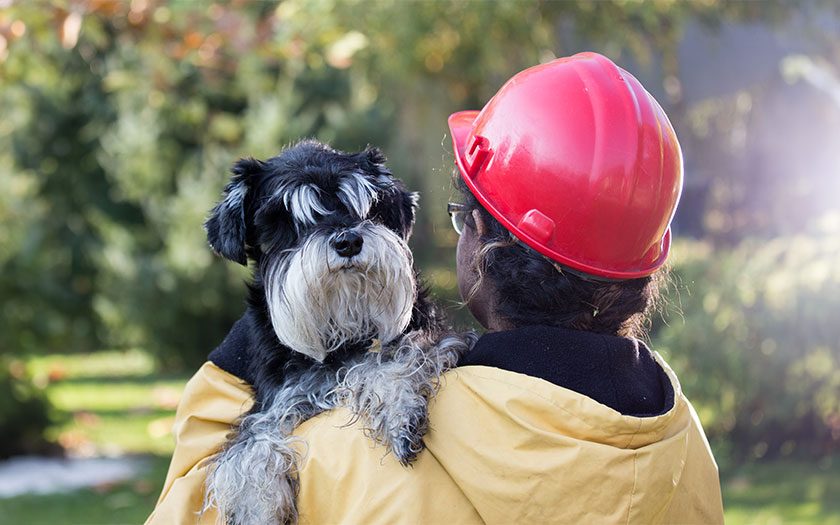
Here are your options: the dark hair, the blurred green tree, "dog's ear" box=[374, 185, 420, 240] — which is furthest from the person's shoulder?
the blurred green tree

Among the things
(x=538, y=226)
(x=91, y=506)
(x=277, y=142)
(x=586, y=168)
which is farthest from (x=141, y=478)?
(x=586, y=168)

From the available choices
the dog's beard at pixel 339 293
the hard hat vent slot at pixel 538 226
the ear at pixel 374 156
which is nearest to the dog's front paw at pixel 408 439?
the hard hat vent slot at pixel 538 226

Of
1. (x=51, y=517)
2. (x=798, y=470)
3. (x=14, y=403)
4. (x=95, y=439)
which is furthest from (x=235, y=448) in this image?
(x=95, y=439)

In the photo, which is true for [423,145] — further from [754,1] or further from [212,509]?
[212,509]

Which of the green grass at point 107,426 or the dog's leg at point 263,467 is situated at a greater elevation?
the dog's leg at point 263,467

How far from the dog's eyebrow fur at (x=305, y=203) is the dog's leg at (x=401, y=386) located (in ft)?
1.43

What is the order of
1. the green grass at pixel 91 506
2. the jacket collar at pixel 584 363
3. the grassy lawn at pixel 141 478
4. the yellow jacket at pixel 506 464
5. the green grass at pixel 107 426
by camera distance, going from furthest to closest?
the green grass at pixel 107 426 → the green grass at pixel 91 506 → the grassy lawn at pixel 141 478 → the jacket collar at pixel 584 363 → the yellow jacket at pixel 506 464

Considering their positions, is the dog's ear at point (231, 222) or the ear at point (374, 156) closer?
the dog's ear at point (231, 222)

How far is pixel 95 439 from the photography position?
1015cm

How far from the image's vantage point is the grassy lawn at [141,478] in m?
7.19

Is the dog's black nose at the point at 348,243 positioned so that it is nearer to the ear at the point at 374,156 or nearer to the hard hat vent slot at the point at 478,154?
the ear at the point at 374,156

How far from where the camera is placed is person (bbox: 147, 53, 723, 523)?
6.61 ft

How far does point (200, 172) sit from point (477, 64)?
3526 mm

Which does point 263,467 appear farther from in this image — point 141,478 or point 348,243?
point 141,478
